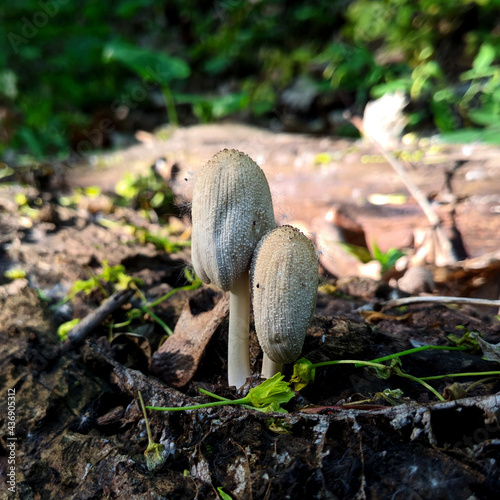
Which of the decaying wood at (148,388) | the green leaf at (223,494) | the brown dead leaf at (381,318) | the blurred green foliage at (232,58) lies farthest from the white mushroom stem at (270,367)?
the blurred green foliage at (232,58)

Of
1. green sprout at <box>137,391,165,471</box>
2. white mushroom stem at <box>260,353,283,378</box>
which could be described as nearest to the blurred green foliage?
white mushroom stem at <box>260,353,283,378</box>

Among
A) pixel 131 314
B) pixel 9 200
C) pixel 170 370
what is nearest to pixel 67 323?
pixel 131 314

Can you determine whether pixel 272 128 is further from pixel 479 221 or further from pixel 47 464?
pixel 47 464

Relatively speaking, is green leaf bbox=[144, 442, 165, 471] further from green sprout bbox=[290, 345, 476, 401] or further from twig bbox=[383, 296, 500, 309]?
twig bbox=[383, 296, 500, 309]

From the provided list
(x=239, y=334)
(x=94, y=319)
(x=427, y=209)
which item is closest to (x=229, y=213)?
(x=239, y=334)

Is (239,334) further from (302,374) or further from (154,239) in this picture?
(154,239)
